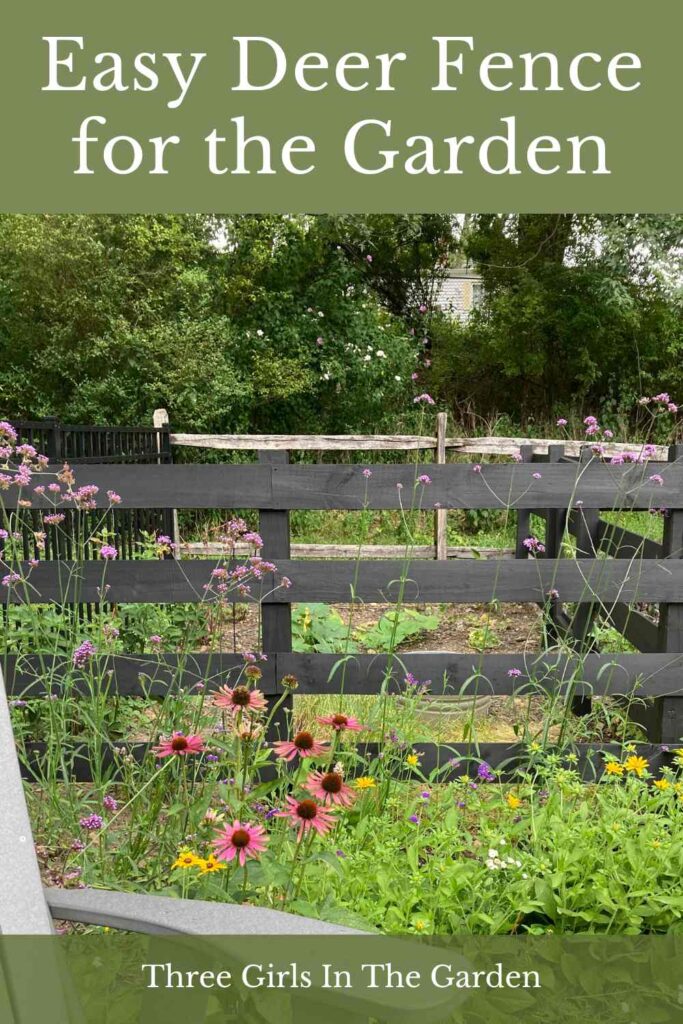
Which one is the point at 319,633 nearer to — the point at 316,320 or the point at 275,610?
the point at 275,610

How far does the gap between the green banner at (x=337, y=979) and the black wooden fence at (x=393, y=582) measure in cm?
102

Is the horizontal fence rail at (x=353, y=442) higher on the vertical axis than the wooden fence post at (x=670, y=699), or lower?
higher

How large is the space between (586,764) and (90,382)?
9704 mm

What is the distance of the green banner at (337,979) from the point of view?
0.97 metres

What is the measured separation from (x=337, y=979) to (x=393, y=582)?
2.10m

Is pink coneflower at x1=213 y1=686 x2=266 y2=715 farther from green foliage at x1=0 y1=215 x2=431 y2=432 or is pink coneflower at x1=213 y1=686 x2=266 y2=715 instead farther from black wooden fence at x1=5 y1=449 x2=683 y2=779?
green foliage at x1=0 y1=215 x2=431 y2=432

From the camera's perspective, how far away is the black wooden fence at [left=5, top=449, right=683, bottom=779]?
3.07 metres

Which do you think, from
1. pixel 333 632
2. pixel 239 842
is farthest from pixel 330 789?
pixel 333 632

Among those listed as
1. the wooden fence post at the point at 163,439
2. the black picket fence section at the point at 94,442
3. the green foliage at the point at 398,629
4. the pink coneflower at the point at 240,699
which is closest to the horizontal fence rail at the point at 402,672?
the pink coneflower at the point at 240,699

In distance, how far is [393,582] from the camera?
10.1ft

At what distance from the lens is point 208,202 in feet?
12.1

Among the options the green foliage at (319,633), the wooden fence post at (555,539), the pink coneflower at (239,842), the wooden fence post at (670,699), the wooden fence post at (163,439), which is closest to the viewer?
the pink coneflower at (239,842)

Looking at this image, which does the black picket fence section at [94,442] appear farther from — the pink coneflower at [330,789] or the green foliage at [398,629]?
the pink coneflower at [330,789]

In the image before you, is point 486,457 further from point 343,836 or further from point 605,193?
point 343,836
